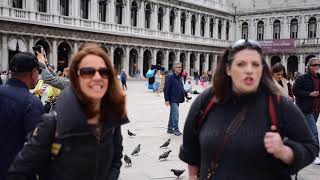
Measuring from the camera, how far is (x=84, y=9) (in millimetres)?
33500

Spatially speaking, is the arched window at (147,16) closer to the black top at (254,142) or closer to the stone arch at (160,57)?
the stone arch at (160,57)

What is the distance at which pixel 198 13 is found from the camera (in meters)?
44.8

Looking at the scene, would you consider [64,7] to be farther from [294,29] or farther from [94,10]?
[294,29]

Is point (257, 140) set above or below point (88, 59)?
below

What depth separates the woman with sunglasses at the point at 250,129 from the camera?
2.37m

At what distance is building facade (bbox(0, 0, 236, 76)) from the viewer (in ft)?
92.9

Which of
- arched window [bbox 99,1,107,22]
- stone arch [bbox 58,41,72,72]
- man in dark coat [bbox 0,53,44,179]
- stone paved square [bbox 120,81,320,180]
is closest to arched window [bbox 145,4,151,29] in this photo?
arched window [bbox 99,1,107,22]

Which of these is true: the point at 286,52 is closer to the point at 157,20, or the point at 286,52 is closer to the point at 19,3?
the point at 157,20

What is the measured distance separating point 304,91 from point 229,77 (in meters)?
4.77

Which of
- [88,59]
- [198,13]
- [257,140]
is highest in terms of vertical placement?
[198,13]

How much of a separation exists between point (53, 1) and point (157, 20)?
11637mm

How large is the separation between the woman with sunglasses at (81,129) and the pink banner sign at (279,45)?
44743 mm

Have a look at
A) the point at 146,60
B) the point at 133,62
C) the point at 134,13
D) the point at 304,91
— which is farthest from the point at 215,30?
the point at 304,91

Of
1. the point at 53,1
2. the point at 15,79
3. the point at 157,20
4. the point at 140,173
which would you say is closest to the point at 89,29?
the point at 53,1
